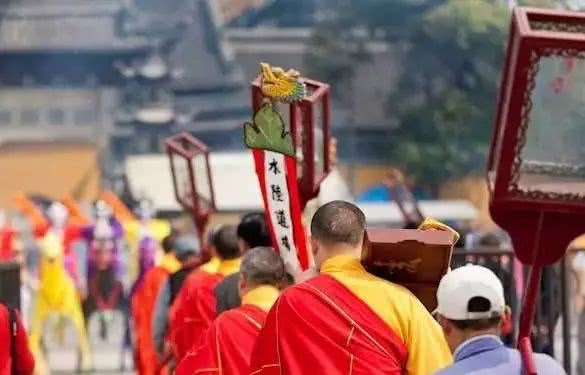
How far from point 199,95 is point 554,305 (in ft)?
84.9

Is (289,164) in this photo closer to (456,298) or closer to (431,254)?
(431,254)

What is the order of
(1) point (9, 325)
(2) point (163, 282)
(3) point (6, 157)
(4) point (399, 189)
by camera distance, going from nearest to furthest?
(1) point (9, 325)
(2) point (163, 282)
(4) point (399, 189)
(3) point (6, 157)

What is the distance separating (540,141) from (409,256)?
2.31ft

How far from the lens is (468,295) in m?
3.68

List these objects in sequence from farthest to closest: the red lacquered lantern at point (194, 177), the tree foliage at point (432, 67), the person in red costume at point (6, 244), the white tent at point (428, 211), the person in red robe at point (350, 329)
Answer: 1. the tree foliage at point (432, 67)
2. the white tent at point (428, 211)
3. the person in red costume at point (6, 244)
4. the red lacquered lantern at point (194, 177)
5. the person in red robe at point (350, 329)

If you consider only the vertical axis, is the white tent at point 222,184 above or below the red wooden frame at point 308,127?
below

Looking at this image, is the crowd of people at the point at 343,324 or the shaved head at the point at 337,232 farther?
the shaved head at the point at 337,232

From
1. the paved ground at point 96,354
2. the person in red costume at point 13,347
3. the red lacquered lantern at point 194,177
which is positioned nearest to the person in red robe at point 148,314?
the red lacquered lantern at point 194,177

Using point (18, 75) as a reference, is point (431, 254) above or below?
above

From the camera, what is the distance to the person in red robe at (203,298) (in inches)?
284

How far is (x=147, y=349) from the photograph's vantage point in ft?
32.6

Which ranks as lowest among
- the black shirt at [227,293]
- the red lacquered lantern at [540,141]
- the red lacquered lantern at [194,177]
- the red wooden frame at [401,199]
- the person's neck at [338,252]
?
the red wooden frame at [401,199]

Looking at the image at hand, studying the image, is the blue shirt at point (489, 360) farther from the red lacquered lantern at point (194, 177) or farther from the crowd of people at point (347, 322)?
the red lacquered lantern at point (194, 177)

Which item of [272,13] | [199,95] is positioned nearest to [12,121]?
[199,95]
